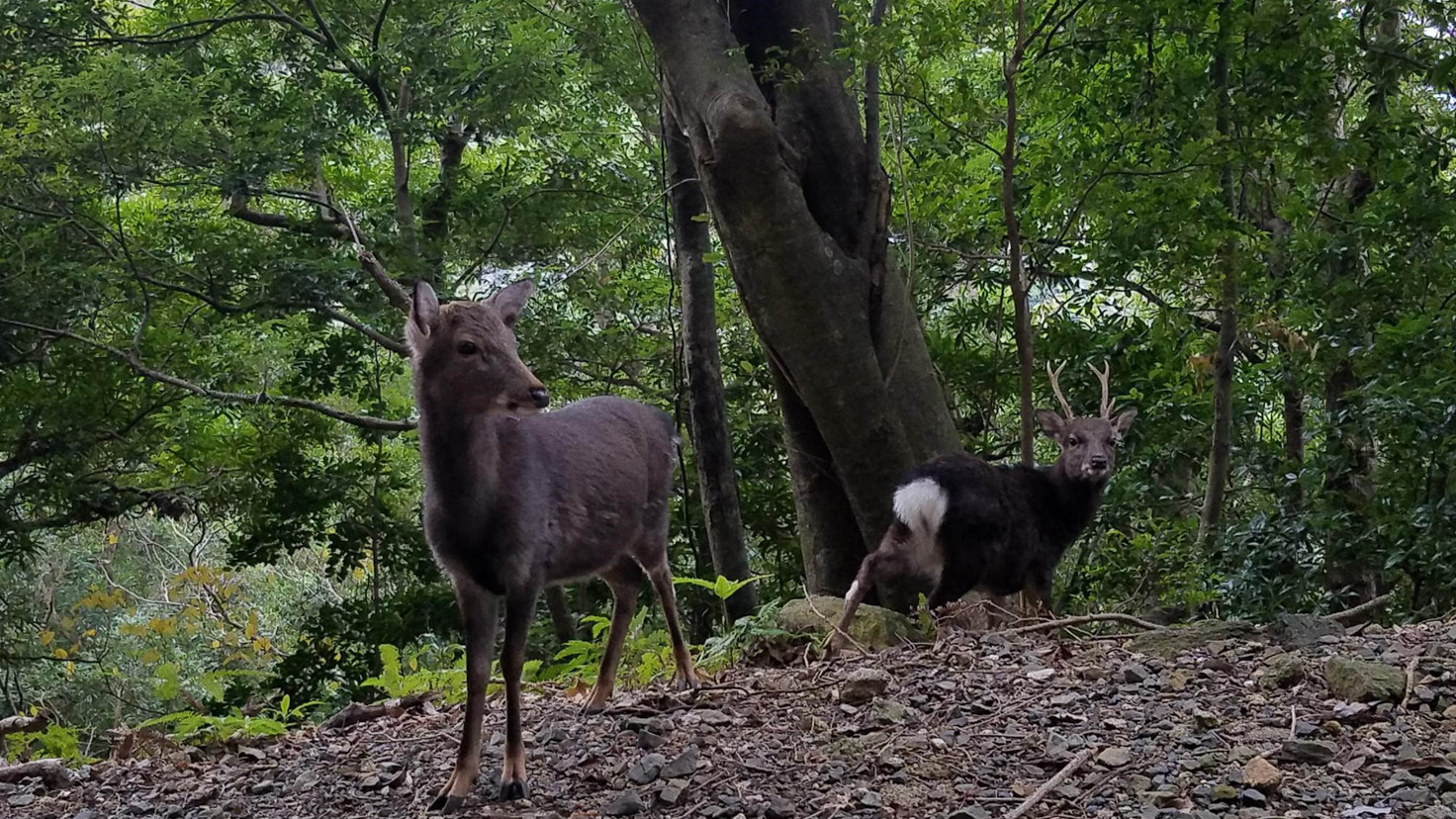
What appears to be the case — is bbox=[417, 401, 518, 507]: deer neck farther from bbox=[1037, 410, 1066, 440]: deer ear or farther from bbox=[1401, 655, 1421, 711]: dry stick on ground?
bbox=[1037, 410, 1066, 440]: deer ear

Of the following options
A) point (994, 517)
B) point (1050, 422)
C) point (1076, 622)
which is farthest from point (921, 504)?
point (1050, 422)

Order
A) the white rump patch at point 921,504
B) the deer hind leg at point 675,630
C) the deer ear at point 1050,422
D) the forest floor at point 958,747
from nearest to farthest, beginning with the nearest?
the forest floor at point 958,747 < the deer hind leg at point 675,630 < the white rump patch at point 921,504 < the deer ear at point 1050,422

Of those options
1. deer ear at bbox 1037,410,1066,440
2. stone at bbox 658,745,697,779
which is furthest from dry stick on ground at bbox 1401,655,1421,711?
deer ear at bbox 1037,410,1066,440

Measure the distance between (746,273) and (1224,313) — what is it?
280 cm

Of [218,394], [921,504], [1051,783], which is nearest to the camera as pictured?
[1051,783]

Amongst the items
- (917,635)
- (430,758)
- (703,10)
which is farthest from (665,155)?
(430,758)

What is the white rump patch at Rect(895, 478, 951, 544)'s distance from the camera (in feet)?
20.4

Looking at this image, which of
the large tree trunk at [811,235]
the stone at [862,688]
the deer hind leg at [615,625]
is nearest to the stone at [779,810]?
the stone at [862,688]

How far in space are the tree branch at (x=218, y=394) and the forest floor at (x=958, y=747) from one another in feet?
12.4

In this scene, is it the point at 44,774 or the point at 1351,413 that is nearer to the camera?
the point at 44,774

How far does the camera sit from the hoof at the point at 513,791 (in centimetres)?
377

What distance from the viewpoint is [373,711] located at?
5.36 m

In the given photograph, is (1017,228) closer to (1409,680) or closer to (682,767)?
(1409,680)

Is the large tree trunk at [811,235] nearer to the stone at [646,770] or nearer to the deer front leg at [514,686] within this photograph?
the deer front leg at [514,686]
